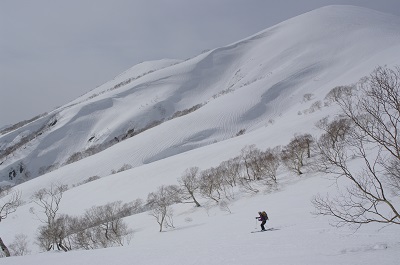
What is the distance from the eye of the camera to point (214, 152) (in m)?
72.3

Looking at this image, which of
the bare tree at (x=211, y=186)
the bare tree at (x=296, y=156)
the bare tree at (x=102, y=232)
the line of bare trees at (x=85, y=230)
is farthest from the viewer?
the bare tree at (x=211, y=186)

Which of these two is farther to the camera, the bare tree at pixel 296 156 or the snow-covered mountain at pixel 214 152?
the bare tree at pixel 296 156

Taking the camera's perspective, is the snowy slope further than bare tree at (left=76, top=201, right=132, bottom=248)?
Yes

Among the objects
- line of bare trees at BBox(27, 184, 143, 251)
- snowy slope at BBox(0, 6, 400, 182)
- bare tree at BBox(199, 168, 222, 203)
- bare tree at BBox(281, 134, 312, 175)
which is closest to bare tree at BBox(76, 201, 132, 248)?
line of bare trees at BBox(27, 184, 143, 251)

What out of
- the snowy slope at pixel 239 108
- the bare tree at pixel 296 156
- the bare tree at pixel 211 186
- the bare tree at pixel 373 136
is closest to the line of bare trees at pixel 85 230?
the bare tree at pixel 211 186

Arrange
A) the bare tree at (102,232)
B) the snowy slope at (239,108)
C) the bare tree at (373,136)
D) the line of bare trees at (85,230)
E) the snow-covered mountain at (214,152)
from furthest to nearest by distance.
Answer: the snowy slope at (239,108)
the bare tree at (102,232)
the line of bare trees at (85,230)
the snow-covered mountain at (214,152)
the bare tree at (373,136)

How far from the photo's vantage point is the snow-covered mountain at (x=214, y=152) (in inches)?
537

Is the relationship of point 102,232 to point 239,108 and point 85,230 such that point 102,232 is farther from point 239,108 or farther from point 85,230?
point 239,108

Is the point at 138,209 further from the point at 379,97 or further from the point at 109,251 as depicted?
the point at 379,97

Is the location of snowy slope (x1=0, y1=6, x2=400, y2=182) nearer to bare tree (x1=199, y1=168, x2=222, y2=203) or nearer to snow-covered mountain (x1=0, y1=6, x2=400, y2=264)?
snow-covered mountain (x1=0, y1=6, x2=400, y2=264)

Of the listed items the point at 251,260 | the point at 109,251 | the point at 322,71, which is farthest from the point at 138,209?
the point at 322,71

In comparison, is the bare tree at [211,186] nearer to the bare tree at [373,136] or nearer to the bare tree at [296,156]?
the bare tree at [296,156]

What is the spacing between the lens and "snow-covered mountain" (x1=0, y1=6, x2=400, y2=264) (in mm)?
13648

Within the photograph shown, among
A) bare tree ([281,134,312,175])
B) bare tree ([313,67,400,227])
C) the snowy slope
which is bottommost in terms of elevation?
bare tree ([281,134,312,175])
